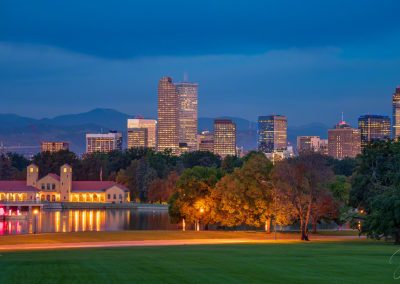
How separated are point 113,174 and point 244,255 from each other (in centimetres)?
15193

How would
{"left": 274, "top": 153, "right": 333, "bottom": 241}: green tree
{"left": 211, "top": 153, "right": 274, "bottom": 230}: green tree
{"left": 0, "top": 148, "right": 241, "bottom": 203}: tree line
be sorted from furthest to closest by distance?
{"left": 0, "top": 148, "right": 241, "bottom": 203}: tree line → {"left": 211, "top": 153, "right": 274, "bottom": 230}: green tree → {"left": 274, "top": 153, "right": 333, "bottom": 241}: green tree

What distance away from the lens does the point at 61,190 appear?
171375 millimetres

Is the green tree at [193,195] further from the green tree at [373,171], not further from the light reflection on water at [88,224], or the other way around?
the green tree at [373,171]

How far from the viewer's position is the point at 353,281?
1060 inches

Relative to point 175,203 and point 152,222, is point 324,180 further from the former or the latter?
point 152,222

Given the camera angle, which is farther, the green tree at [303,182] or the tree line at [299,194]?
the green tree at [303,182]

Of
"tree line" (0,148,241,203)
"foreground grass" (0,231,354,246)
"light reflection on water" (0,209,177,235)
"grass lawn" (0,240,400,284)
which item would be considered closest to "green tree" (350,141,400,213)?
"foreground grass" (0,231,354,246)

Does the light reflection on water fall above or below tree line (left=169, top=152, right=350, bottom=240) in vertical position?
below

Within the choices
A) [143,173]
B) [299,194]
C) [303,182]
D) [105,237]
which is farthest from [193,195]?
[143,173]

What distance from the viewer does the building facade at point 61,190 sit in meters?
164

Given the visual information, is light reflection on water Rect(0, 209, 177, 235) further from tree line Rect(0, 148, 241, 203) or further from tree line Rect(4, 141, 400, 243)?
tree line Rect(0, 148, 241, 203)

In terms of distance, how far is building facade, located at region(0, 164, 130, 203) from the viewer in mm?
164500

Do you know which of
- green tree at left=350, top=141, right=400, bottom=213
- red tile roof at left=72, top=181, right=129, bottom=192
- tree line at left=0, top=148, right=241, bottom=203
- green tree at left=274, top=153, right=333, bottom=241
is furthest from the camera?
red tile roof at left=72, top=181, right=129, bottom=192

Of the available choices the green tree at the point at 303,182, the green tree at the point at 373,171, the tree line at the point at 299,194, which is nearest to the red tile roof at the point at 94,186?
the tree line at the point at 299,194
